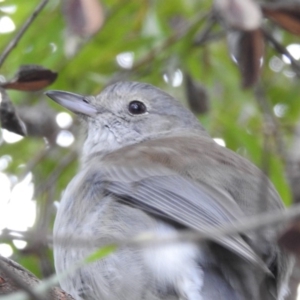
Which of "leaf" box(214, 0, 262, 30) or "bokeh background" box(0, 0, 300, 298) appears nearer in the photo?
"leaf" box(214, 0, 262, 30)

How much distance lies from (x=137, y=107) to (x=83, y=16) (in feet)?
10.0

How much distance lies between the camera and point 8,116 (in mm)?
3623

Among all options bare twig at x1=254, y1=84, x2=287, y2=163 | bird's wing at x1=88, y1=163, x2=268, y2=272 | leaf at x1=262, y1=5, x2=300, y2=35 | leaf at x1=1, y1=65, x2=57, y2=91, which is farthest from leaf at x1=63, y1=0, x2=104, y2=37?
bare twig at x1=254, y1=84, x2=287, y2=163

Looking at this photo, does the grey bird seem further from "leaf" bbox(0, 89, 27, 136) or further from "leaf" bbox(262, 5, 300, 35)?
"leaf" bbox(262, 5, 300, 35)

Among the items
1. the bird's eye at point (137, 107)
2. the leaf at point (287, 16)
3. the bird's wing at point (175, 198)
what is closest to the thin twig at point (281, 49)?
the leaf at point (287, 16)

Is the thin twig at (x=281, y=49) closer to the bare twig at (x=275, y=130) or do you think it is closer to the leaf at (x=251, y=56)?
the leaf at (x=251, y=56)

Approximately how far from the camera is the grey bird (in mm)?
3885

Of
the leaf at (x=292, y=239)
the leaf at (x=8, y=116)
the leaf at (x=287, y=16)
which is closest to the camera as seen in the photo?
the leaf at (x=292, y=239)

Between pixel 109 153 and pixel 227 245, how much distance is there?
73.4 inches

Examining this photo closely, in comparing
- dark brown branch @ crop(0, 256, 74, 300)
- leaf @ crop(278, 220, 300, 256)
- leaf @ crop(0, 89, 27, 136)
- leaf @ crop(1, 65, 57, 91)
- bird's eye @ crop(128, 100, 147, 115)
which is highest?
leaf @ crop(278, 220, 300, 256)

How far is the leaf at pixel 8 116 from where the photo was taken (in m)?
3.61

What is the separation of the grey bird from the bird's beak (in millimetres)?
550

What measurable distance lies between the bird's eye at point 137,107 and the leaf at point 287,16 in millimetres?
2821

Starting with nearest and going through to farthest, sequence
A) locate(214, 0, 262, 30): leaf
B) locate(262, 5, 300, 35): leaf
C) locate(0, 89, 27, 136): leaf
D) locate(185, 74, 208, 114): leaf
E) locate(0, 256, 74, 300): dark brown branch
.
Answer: locate(214, 0, 262, 30): leaf < locate(262, 5, 300, 35): leaf < locate(0, 256, 74, 300): dark brown branch < locate(0, 89, 27, 136): leaf < locate(185, 74, 208, 114): leaf
